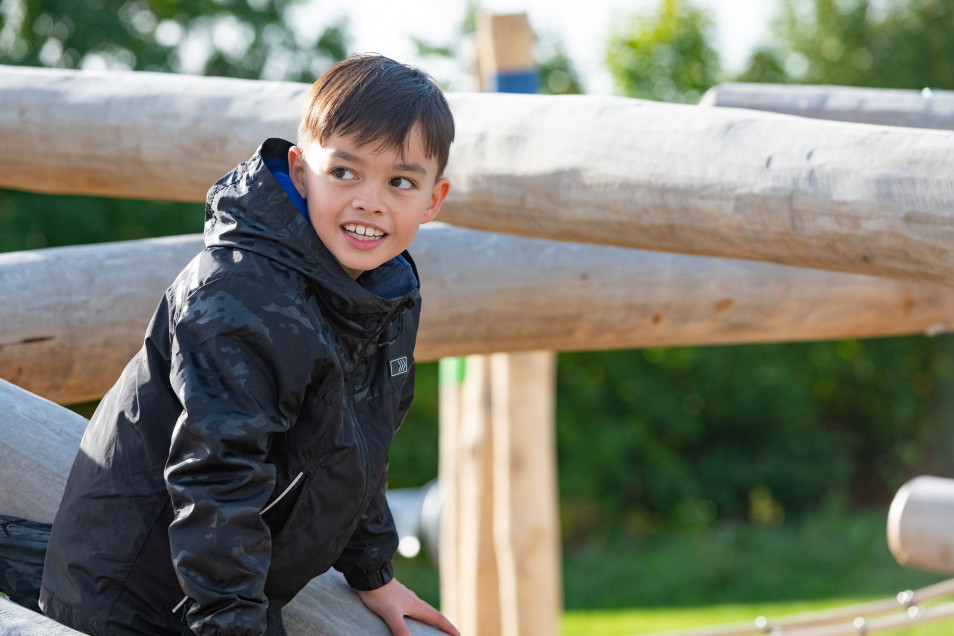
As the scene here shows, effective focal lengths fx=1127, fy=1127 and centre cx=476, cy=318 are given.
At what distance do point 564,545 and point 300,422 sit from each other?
10.4 meters

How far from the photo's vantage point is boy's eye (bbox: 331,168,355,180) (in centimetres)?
141

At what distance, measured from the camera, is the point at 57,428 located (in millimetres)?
1608

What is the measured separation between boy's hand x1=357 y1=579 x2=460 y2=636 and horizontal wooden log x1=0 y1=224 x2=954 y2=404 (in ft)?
3.09

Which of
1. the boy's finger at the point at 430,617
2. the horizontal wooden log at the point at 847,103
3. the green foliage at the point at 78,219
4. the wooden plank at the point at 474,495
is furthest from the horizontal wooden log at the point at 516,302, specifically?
the green foliage at the point at 78,219

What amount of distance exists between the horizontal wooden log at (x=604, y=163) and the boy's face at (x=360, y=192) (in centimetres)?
44

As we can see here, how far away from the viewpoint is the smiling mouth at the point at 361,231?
55.4 inches

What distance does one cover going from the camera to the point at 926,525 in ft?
10.5

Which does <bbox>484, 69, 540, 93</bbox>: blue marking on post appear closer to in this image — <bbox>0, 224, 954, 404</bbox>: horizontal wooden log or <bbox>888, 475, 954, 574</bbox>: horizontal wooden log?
<bbox>0, 224, 954, 404</bbox>: horizontal wooden log

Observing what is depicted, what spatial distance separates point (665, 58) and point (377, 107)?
12791mm

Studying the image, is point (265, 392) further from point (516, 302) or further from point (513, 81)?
point (513, 81)

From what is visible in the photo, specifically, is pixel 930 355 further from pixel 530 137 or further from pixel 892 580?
pixel 530 137

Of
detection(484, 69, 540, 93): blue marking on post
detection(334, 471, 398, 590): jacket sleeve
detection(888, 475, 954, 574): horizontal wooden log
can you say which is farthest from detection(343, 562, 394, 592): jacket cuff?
detection(484, 69, 540, 93): blue marking on post

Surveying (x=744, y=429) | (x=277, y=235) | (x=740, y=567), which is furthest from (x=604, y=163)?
(x=744, y=429)

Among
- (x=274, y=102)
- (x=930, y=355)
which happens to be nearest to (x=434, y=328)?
(x=274, y=102)
